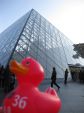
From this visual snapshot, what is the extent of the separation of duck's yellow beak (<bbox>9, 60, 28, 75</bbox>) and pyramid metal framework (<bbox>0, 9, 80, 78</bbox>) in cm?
2496

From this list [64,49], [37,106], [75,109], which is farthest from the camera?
[64,49]

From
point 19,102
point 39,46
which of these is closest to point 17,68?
point 19,102

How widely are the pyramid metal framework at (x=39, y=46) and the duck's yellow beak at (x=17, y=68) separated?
24959 millimetres

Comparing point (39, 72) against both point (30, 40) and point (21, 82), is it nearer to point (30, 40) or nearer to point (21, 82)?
point (21, 82)

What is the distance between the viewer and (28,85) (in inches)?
255

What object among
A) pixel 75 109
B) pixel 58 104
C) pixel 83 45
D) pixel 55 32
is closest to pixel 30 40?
pixel 83 45

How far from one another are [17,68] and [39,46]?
101 ft

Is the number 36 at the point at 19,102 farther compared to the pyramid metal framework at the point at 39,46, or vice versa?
the pyramid metal framework at the point at 39,46

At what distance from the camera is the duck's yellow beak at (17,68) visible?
6.32 meters

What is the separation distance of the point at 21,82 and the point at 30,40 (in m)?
30.2

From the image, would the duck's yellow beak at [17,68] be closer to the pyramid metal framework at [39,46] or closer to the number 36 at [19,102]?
the number 36 at [19,102]

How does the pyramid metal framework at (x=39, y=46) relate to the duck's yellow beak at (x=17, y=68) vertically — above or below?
above

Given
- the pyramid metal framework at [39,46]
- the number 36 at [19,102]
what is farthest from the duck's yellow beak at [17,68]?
the pyramid metal framework at [39,46]

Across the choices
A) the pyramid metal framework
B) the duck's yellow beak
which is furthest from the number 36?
the pyramid metal framework
